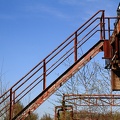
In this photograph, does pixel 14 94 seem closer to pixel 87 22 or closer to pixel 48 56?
pixel 48 56

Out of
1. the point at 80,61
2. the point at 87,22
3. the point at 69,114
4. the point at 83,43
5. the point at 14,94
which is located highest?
the point at 87,22

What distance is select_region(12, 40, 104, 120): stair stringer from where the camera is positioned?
10484 millimetres

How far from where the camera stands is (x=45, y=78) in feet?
35.2

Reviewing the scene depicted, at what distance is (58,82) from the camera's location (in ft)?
35.1

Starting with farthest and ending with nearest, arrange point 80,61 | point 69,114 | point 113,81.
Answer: point 69,114 → point 80,61 → point 113,81

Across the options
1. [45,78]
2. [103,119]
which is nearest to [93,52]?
[45,78]

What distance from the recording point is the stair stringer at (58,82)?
34.4 ft

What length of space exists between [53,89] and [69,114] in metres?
8.08

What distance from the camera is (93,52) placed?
1104cm

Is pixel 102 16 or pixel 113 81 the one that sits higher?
pixel 102 16

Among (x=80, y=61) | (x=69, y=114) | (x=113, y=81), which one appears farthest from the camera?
(x=69, y=114)

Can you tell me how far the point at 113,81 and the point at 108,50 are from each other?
115cm

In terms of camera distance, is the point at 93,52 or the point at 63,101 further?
the point at 63,101

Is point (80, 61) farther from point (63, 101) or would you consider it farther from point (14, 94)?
point (63, 101)
